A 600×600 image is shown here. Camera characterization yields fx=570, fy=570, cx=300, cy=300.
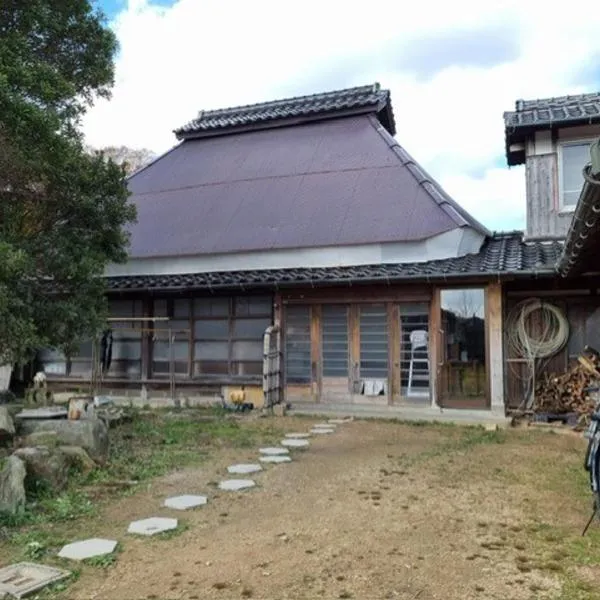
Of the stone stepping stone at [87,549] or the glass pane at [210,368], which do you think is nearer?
the stone stepping stone at [87,549]

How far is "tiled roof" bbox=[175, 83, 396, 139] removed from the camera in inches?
532

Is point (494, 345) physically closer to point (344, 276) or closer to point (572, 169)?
point (344, 276)

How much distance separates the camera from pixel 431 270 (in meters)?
9.12

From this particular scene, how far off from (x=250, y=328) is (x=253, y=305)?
442mm

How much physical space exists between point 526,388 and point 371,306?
2803 millimetres

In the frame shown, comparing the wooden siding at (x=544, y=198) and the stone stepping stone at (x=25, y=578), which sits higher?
the wooden siding at (x=544, y=198)

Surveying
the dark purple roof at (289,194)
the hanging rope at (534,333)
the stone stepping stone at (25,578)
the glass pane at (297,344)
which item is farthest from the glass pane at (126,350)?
the stone stepping stone at (25,578)

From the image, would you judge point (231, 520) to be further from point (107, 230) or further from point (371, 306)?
point (371, 306)

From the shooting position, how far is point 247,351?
10.8m

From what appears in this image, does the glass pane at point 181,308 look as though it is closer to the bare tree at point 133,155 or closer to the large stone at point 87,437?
the large stone at point 87,437

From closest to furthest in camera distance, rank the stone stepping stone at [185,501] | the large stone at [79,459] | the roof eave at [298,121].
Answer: the stone stepping stone at [185,501], the large stone at [79,459], the roof eave at [298,121]

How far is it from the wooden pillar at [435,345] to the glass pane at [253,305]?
3.05 metres

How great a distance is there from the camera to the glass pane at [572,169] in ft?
31.6

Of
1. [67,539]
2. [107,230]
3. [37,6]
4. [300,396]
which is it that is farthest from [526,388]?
[37,6]
